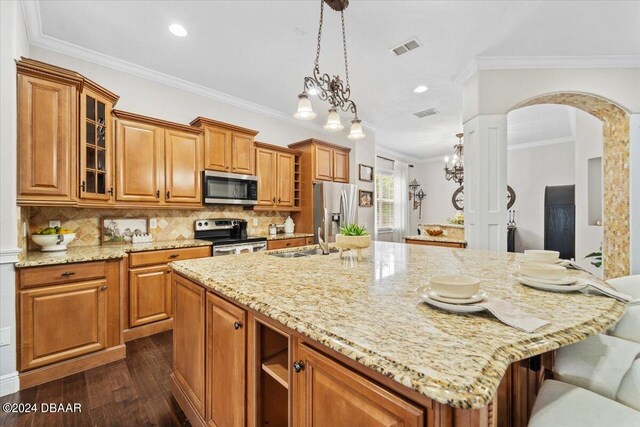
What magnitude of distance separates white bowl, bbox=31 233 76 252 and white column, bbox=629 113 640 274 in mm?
5531

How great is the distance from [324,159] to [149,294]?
3084 millimetres

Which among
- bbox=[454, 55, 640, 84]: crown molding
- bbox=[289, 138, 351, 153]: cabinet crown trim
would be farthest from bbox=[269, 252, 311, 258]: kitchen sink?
bbox=[454, 55, 640, 84]: crown molding

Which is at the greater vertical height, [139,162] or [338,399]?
[139,162]

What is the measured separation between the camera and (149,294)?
9.02 ft

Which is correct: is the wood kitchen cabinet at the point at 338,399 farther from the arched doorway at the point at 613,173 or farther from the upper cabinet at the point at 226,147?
the arched doorway at the point at 613,173

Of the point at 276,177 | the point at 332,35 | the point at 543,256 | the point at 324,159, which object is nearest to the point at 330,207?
the point at 324,159

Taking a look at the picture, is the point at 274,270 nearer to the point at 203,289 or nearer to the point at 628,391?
the point at 203,289

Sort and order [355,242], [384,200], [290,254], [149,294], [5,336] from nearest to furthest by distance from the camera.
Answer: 1. [355,242]
2. [5,336]
3. [290,254]
4. [149,294]
5. [384,200]

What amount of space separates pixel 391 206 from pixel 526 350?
7.15 meters

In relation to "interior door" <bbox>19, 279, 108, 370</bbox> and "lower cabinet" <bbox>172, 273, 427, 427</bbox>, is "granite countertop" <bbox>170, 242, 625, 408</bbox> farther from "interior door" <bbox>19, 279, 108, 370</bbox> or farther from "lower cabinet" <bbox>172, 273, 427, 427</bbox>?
"interior door" <bbox>19, 279, 108, 370</bbox>

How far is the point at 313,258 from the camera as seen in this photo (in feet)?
6.09

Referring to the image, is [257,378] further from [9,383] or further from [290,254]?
[9,383]

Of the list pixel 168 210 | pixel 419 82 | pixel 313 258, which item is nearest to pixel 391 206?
pixel 419 82

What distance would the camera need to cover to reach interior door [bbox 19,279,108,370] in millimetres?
1962
